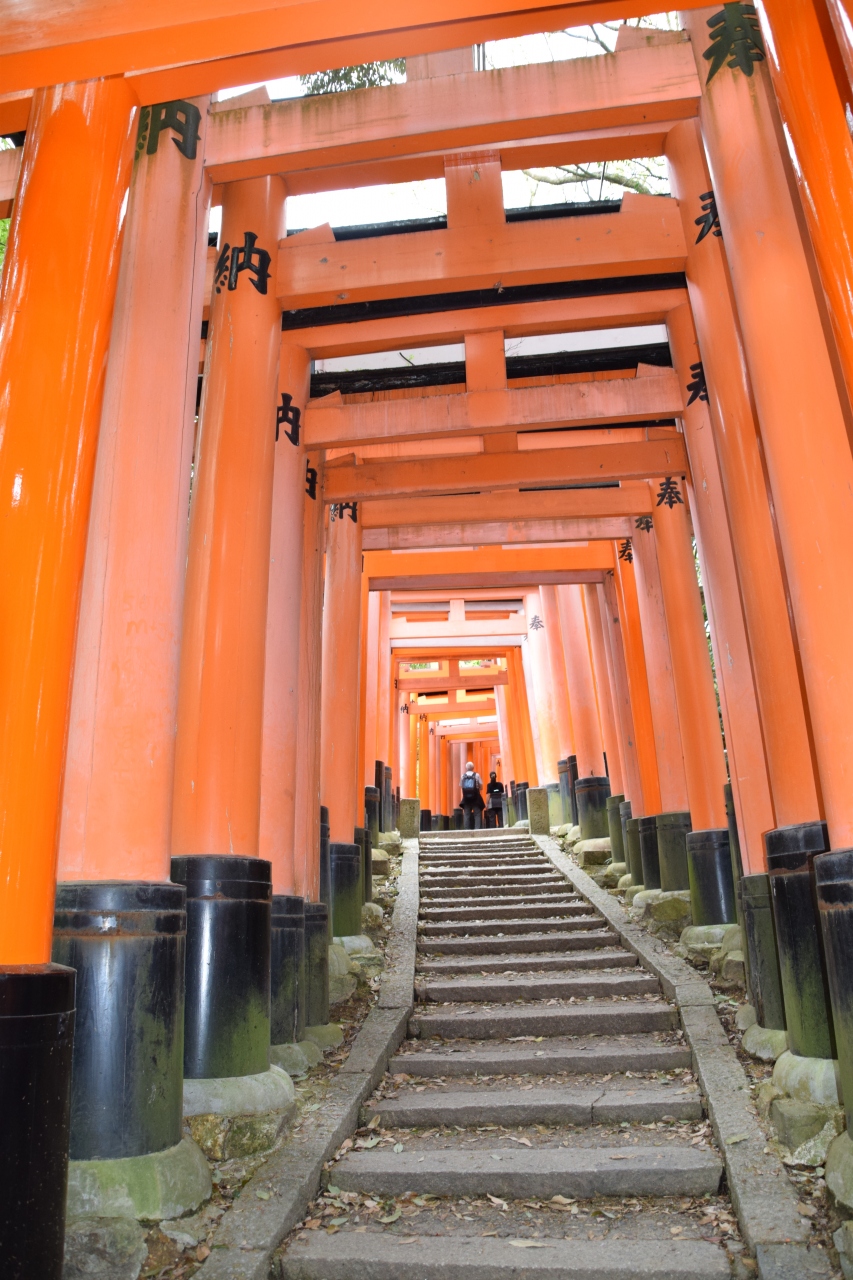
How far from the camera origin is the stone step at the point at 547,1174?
13.0ft

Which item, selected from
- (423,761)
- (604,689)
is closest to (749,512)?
(604,689)

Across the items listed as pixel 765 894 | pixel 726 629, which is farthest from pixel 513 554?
pixel 765 894

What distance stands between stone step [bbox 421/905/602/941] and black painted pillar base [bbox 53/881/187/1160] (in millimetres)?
5087

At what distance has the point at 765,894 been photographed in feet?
16.5

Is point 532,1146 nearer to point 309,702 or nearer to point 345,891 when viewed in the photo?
point 309,702

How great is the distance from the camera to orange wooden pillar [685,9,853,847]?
11.7 feet

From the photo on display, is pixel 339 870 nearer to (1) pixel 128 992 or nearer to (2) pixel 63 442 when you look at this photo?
(1) pixel 128 992

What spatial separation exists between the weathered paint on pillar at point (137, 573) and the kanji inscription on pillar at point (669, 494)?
5.24 metres

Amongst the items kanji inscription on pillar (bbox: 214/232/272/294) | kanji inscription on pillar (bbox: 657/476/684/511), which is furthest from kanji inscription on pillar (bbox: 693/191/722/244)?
kanji inscription on pillar (bbox: 657/476/684/511)

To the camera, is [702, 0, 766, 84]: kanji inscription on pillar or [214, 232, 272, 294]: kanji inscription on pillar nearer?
[702, 0, 766, 84]: kanji inscription on pillar

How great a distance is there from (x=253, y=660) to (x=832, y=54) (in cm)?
343

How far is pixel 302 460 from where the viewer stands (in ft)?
21.1


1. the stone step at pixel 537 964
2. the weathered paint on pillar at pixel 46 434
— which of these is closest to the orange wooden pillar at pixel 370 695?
the stone step at pixel 537 964

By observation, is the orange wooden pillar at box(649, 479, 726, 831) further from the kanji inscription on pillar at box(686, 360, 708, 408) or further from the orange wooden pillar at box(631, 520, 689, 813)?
the kanji inscription on pillar at box(686, 360, 708, 408)
